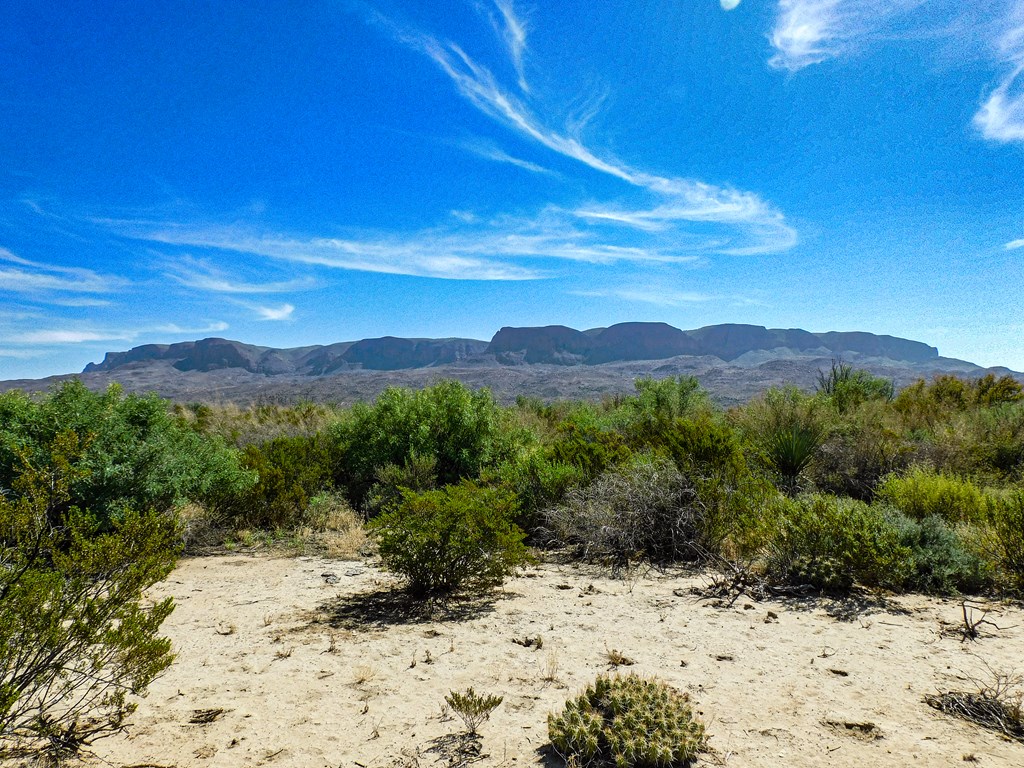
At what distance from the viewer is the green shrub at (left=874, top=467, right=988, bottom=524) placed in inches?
295

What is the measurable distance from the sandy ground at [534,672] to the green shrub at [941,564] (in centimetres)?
34

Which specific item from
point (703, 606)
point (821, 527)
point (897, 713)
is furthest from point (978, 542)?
point (897, 713)

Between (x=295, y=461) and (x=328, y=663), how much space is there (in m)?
7.28

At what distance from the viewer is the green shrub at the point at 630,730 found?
297 cm

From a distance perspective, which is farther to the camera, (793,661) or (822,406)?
(822,406)

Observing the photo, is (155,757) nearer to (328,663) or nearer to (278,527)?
(328,663)

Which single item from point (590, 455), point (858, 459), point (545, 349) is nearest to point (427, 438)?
point (590, 455)

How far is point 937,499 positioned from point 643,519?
4170 millimetres

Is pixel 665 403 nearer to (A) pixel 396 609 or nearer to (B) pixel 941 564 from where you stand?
(B) pixel 941 564

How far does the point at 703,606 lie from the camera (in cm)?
564

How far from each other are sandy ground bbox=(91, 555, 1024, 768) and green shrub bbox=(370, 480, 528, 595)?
1.21ft

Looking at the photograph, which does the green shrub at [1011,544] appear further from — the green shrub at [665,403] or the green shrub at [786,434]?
the green shrub at [665,403]

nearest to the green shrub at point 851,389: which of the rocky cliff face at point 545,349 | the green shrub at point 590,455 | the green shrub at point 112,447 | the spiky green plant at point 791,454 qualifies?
the spiky green plant at point 791,454

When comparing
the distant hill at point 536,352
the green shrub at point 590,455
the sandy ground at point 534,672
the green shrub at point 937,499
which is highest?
the distant hill at point 536,352
